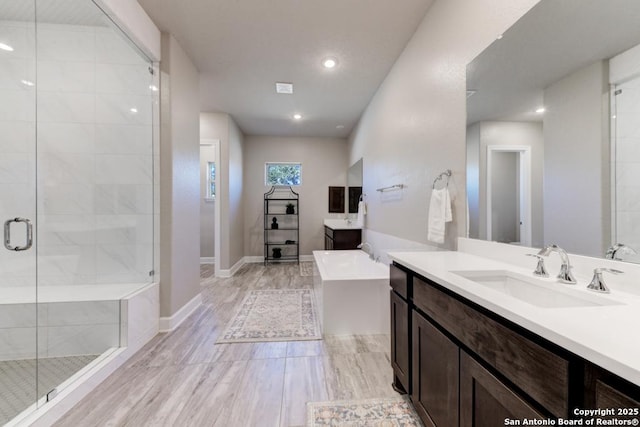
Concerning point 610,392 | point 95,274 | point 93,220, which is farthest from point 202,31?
point 610,392

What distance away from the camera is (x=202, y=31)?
2318 mm

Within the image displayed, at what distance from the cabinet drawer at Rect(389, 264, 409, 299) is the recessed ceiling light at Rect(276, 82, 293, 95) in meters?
2.75

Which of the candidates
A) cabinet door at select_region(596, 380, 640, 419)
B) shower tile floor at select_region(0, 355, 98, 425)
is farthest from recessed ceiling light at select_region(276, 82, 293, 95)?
cabinet door at select_region(596, 380, 640, 419)

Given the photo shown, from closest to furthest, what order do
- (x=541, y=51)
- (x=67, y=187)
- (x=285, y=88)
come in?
(x=541, y=51), (x=67, y=187), (x=285, y=88)

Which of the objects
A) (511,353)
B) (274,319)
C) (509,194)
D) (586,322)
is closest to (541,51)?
(509,194)

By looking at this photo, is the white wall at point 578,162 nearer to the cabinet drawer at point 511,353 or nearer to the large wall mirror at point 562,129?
the large wall mirror at point 562,129

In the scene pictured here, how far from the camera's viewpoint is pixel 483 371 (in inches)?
31.4

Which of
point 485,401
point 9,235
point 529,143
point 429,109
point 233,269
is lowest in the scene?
point 233,269

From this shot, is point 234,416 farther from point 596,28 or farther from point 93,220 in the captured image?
point 596,28

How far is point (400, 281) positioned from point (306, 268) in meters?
3.66

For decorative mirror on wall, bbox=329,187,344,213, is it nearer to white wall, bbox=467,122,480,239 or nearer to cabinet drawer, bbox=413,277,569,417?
white wall, bbox=467,122,480,239

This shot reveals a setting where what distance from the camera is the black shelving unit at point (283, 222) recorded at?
554 cm

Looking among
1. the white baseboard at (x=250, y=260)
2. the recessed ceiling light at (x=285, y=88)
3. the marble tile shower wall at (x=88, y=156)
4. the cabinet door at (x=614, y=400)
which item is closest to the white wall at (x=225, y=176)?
the white baseboard at (x=250, y=260)

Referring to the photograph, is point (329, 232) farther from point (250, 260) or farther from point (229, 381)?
point (229, 381)
